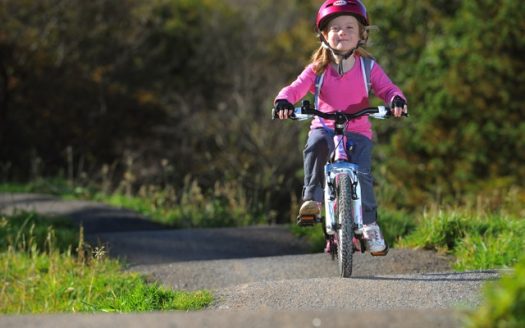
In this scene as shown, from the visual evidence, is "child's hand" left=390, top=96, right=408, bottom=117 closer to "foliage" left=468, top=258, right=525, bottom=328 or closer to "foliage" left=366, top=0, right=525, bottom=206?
"foliage" left=468, top=258, right=525, bottom=328

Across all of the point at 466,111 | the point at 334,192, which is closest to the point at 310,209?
the point at 334,192

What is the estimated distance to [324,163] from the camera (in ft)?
20.7

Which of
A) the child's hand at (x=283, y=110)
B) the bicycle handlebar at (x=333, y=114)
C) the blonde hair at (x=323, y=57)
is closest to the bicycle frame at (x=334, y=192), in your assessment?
the bicycle handlebar at (x=333, y=114)

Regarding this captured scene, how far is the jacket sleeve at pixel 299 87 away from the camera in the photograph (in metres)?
6.25

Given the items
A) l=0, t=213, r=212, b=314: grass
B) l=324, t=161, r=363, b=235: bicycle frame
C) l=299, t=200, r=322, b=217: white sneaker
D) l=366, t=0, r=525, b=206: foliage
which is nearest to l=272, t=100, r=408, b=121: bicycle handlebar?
l=324, t=161, r=363, b=235: bicycle frame

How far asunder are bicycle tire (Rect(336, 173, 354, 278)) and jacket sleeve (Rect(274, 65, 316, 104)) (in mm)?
675

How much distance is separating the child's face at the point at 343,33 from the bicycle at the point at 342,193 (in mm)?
530

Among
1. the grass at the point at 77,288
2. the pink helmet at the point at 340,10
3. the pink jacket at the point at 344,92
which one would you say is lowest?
the grass at the point at 77,288

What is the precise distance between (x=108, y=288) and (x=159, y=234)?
304cm

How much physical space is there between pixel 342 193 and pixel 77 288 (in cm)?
233

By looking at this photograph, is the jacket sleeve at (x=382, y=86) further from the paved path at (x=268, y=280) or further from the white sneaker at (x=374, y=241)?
the paved path at (x=268, y=280)

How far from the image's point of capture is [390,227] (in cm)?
895

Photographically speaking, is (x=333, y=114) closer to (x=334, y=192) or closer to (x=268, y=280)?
(x=334, y=192)

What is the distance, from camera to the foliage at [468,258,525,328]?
10.3 ft
